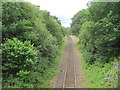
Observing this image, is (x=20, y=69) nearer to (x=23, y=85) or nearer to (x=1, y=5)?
(x=23, y=85)

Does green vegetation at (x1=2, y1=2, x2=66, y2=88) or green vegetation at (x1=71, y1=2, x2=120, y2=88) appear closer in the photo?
green vegetation at (x1=2, y1=2, x2=66, y2=88)

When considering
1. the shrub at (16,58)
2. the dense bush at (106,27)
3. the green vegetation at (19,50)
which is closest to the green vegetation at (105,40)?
the dense bush at (106,27)

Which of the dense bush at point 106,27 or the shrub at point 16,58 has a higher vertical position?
the dense bush at point 106,27

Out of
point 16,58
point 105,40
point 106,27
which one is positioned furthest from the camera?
point 105,40

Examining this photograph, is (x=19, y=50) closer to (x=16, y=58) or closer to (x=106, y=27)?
(x=16, y=58)

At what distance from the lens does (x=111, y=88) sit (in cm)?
995

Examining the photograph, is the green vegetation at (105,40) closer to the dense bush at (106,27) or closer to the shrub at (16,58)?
the dense bush at (106,27)

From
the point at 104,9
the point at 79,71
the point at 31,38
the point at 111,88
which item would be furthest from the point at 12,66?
the point at 104,9

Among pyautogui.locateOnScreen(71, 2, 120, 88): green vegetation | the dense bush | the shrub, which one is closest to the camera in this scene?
the shrub

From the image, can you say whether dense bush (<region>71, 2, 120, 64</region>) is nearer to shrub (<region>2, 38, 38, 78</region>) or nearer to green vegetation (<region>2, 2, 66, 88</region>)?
green vegetation (<region>2, 2, 66, 88</region>)

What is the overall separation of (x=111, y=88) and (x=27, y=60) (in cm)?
649

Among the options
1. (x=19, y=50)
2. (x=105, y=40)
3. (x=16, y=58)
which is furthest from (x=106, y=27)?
(x=16, y=58)

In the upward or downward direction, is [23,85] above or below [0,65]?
below

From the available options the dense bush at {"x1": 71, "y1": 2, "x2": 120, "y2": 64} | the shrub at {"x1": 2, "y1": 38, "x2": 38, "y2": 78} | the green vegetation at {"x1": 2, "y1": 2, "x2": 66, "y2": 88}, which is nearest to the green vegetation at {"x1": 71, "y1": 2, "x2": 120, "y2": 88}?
the dense bush at {"x1": 71, "y1": 2, "x2": 120, "y2": 64}
